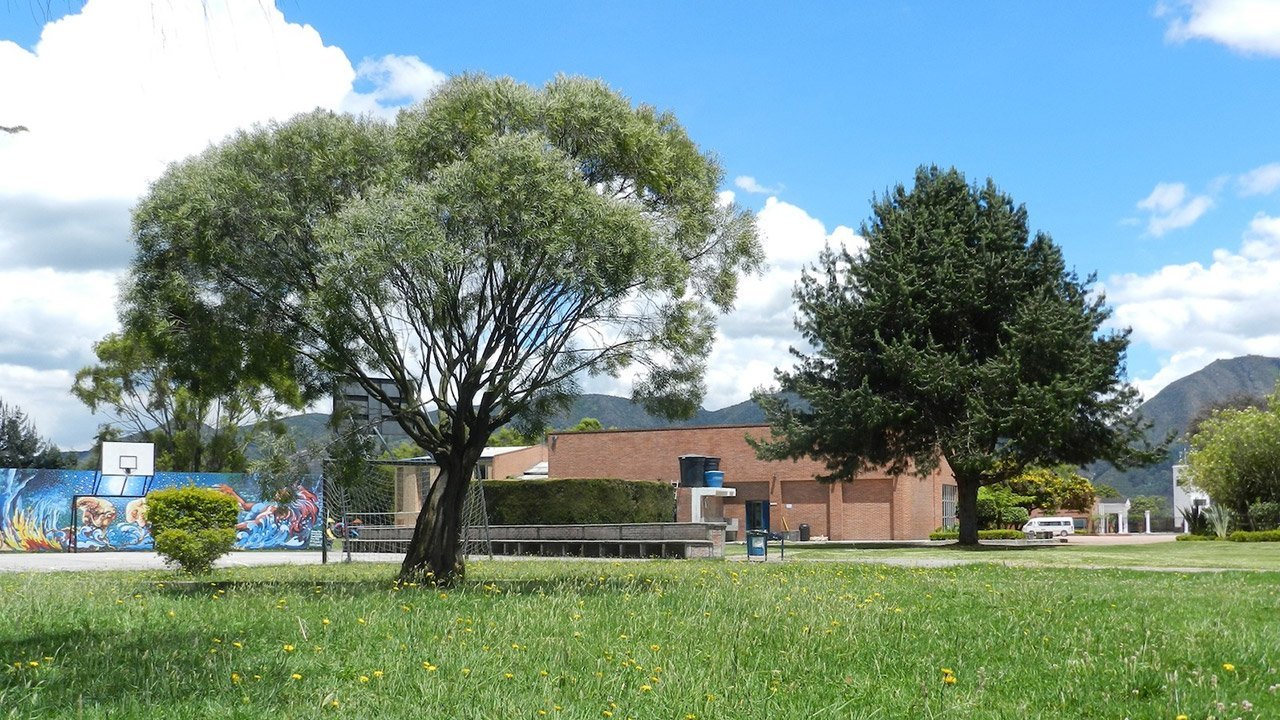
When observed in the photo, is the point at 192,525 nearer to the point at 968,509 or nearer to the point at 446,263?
the point at 446,263

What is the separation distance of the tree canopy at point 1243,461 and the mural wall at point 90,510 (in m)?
37.0

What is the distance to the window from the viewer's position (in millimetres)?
54619

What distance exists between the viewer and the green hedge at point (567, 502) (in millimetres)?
33156

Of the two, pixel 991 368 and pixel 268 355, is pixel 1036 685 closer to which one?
pixel 268 355

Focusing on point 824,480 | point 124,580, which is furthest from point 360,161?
point 824,480

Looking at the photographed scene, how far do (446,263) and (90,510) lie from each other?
27578 mm

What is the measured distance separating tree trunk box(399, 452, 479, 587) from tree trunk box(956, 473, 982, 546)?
23860 millimetres

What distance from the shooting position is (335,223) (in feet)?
47.0

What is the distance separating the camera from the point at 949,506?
182ft

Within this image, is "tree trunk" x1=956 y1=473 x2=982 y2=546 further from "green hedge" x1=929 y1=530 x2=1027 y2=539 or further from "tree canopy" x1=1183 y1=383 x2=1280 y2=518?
"tree canopy" x1=1183 y1=383 x2=1280 y2=518

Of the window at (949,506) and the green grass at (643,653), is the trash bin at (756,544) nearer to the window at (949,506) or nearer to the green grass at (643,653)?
the green grass at (643,653)

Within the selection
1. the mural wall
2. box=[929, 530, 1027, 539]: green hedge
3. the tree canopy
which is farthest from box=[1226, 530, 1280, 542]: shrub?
the mural wall

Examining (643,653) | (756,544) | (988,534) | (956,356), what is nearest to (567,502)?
(756,544)

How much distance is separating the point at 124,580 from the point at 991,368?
23.8 meters
